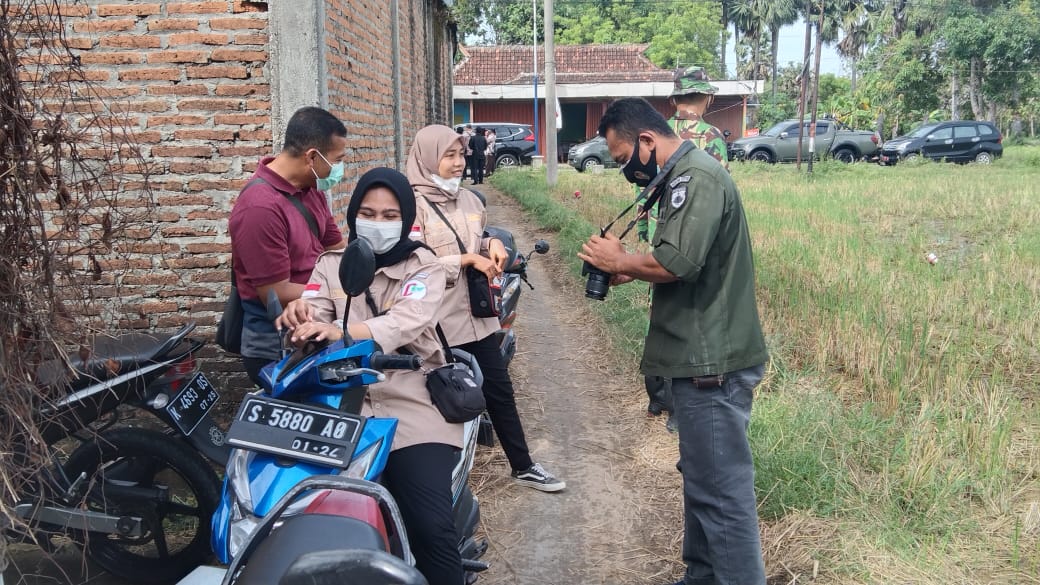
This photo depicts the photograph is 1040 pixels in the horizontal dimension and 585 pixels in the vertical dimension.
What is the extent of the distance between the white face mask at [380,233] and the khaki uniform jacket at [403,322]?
8cm

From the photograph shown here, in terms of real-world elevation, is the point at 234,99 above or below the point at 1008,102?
below

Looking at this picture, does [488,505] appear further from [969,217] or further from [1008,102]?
[1008,102]

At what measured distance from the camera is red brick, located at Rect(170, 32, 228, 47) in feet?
14.8

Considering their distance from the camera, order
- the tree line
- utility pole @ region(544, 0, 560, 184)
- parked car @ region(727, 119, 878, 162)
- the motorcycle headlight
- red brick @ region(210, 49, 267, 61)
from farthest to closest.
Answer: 1. the tree line
2. parked car @ region(727, 119, 878, 162)
3. utility pole @ region(544, 0, 560, 184)
4. red brick @ region(210, 49, 267, 61)
5. the motorcycle headlight

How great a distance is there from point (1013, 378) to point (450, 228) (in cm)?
362

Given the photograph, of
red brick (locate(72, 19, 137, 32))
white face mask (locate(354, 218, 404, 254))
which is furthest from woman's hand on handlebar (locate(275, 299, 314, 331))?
red brick (locate(72, 19, 137, 32))

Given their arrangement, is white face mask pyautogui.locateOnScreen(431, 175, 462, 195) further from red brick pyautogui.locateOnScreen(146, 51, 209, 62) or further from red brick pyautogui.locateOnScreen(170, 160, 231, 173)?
red brick pyautogui.locateOnScreen(146, 51, 209, 62)

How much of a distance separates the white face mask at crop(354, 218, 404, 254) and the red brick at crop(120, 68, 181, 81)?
238cm

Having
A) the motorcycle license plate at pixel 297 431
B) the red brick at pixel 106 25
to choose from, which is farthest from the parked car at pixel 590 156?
the motorcycle license plate at pixel 297 431

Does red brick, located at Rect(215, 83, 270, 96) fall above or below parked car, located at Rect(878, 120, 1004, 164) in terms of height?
below

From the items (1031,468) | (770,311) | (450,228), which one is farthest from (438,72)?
(1031,468)

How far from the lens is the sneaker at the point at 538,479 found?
4.25 m

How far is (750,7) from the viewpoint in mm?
56938

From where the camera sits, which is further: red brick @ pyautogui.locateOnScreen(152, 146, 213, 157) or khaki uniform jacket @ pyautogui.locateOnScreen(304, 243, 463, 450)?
red brick @ pyautogui.locateOnScreen(152, 146, 213, 157)
